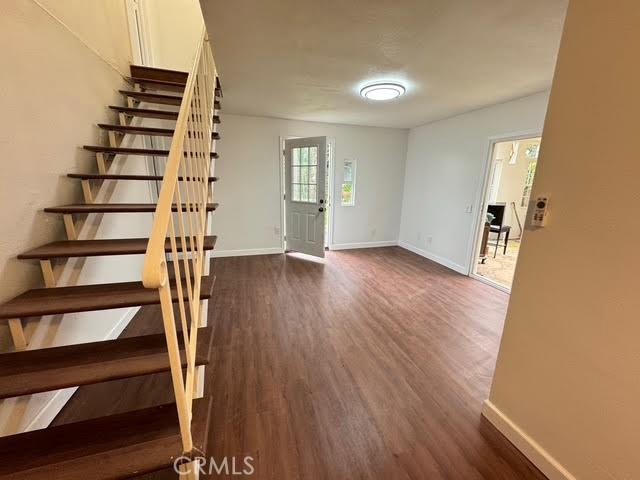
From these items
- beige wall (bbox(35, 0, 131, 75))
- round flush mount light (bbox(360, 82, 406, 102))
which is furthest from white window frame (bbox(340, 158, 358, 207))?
beige wall (bbox(35, 0, 131, 75))

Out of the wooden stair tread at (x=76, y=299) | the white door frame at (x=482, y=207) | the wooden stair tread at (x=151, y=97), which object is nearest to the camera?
the wooden stair tread at (x=76, y=299)

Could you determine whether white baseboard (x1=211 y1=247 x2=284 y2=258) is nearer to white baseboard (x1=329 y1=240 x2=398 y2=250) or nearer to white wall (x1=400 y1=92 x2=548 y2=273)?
white baseboard (x1=329 y1=240 x2=398 y2=250)

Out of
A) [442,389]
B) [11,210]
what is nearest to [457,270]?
[442,389]

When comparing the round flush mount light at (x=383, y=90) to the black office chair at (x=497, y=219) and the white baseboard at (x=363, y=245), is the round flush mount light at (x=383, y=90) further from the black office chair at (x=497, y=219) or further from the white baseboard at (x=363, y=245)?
the black office chair at (x=497, y=219)

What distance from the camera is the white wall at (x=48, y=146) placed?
4.06ft

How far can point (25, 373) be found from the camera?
3.39ft

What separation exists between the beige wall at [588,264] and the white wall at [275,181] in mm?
3710

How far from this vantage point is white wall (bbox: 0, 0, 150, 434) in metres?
1.24

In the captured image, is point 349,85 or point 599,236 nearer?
point 599,236

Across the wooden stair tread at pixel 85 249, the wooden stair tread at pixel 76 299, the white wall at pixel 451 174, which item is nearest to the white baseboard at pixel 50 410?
the wooden stair tread at pixel 76 299

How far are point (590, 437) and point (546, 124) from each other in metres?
1.43

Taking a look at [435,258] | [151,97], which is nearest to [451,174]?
[435,258]

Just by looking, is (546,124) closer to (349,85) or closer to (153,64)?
(349,85)

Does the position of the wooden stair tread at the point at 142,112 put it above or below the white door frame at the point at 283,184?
above
